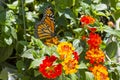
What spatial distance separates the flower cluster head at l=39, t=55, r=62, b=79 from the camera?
5.19 ft

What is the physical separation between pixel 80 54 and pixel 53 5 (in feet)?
1.03

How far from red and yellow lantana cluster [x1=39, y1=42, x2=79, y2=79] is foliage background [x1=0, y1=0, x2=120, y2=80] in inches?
1.9

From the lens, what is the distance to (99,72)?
1.72 meters

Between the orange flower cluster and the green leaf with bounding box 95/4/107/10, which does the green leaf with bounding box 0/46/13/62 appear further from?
the green leaf with bounding box 95/4/107/10

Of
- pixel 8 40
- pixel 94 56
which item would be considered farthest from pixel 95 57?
pixel 8 40

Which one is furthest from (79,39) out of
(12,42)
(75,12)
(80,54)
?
(12,42)

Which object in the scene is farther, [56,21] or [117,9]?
[117,9]

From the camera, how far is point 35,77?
5.75 feet

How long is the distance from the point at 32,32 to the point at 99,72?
Result: 0.42 meters

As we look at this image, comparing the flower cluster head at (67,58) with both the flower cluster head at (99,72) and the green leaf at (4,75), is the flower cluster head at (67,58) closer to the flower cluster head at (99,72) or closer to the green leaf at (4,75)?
the flower cluster head at (99,72)

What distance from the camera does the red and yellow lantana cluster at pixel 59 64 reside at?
1584mm

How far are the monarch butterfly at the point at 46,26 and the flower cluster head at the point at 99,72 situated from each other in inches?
9.6

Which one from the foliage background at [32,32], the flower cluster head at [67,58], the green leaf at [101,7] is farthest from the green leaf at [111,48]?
the flower cluster head at [67,58]

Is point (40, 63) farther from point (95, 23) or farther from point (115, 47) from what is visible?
point (115, 47)
